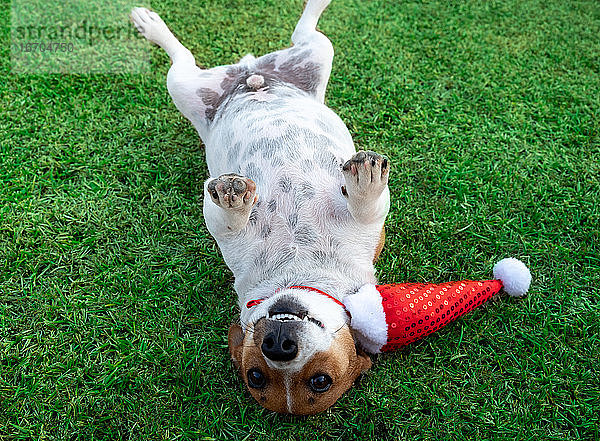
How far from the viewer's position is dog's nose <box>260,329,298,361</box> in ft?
6.75

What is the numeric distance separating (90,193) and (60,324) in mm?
1017

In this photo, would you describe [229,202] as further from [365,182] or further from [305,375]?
[305,375]

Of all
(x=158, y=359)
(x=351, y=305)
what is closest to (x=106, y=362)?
(x=158, y=359)

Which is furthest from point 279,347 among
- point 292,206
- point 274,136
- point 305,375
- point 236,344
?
point 274,136

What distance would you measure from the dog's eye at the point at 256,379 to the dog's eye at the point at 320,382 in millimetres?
212

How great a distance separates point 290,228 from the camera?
104 inches

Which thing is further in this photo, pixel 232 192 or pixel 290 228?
pixel 290 228

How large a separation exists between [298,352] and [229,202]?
789mm

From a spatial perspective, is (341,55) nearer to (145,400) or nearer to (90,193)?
(90,193)

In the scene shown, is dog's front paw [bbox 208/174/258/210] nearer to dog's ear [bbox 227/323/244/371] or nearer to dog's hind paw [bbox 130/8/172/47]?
dog's ear [bbox 227/323/244/371]

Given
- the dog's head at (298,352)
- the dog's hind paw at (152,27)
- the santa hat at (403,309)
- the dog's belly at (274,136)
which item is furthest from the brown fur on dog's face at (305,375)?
the dog's hind paw at (152,27)

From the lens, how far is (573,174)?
149 inches

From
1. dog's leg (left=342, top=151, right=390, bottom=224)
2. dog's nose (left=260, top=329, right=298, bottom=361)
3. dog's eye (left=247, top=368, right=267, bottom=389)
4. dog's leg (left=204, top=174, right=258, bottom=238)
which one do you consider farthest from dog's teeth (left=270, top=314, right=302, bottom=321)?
dog's leg (left=342, top=151, right=390, bottom=224)

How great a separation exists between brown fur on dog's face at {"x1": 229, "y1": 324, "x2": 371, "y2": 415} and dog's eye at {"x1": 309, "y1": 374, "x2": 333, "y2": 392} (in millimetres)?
12
